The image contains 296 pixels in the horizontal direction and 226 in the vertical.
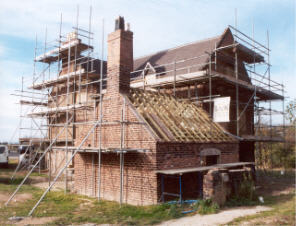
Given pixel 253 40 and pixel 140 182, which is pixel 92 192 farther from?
pixel 253 40

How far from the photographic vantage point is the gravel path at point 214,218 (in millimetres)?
8258

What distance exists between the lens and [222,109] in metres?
14.8

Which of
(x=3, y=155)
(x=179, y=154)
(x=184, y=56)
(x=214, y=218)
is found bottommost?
(x=214, y=218)

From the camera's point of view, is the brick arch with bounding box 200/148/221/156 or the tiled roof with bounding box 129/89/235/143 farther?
the brick arch with bounding box 200/148/221/156

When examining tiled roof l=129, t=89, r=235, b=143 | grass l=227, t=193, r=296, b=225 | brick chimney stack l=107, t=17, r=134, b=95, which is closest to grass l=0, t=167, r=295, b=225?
grass l=227, t=193, r=296, b=225

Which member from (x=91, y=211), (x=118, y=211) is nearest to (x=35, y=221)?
(x=91, y=211)

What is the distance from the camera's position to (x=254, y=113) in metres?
21.8

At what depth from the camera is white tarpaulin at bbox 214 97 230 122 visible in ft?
47.7

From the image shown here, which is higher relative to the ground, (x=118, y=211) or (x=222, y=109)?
(x=222, y=109)

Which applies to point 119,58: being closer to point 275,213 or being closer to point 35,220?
point 35,220

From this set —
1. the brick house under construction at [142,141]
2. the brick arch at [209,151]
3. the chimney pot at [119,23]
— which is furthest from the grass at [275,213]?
the chimney pot at [119,23]

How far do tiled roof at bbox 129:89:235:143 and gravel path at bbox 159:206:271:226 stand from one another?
323 cm

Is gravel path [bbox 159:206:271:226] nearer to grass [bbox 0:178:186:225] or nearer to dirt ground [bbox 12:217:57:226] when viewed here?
grass [bbox 0:178:186:225]

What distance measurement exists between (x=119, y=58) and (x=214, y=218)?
7.38m
